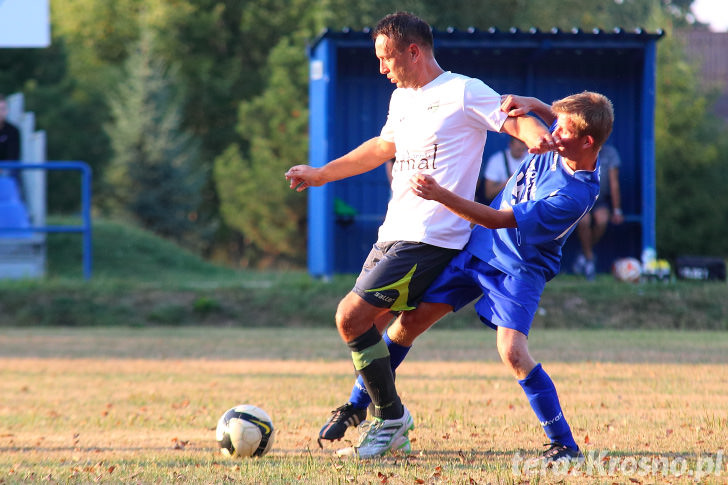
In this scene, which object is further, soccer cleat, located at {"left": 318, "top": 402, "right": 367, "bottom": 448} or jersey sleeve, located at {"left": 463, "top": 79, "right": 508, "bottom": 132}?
soccer cleat, located at {"left": 318, "top": 402, "right": 367, "bottom": 448}

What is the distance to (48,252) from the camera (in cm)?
1695

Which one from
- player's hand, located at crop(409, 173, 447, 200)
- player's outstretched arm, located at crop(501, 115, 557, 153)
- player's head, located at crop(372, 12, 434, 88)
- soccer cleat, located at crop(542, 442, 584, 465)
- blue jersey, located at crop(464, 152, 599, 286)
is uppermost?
player's head, located at crop(372, 12, 434, 88)

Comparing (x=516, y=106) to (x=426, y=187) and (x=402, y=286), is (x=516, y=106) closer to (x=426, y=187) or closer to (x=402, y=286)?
(x=426, y=187)

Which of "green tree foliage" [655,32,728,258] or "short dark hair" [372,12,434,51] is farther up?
"short dark hair" [372,12,434,51]

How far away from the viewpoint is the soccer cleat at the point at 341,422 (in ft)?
15.5

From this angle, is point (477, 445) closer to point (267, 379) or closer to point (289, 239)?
point (267, 379)

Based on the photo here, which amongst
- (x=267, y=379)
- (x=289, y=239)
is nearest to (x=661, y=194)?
(x=289, y=239)

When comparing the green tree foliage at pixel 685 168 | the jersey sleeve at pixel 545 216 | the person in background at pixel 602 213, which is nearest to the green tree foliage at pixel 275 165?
the green tree foliage at pixel 685 168

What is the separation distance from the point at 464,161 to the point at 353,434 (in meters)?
1.66

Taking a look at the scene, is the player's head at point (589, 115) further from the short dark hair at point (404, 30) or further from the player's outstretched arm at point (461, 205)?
the short dark hair at point (404, 30)

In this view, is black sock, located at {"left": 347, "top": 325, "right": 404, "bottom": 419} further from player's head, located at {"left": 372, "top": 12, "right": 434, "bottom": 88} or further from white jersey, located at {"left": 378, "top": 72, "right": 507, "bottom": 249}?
player's head, located at {"left": 372, "top": 12, "right": 434, "bottom": 88}

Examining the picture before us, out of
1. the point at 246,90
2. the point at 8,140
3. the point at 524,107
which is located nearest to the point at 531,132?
the point at 524,107

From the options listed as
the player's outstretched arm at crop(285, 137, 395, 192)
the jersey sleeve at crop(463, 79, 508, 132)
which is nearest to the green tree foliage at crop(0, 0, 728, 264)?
the player's outstretched arm at crop(285, 137, 395, 192)

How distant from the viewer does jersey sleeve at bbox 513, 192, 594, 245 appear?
13.9 feet
